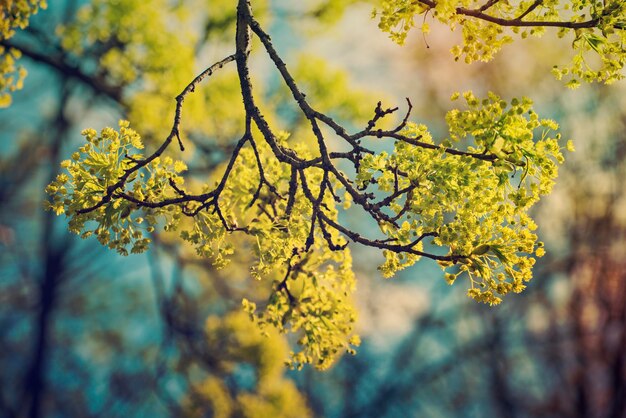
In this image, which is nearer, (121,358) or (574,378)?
(574,378)

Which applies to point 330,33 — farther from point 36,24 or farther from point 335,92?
point 36,24

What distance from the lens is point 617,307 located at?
10.5 m

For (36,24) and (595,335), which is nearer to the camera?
(36,24)

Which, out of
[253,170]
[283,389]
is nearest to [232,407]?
[283,389]

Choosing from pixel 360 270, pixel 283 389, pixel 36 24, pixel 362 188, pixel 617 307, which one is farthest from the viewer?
pixel 360 270

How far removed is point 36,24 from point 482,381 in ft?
32.3

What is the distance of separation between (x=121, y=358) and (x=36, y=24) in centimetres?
719

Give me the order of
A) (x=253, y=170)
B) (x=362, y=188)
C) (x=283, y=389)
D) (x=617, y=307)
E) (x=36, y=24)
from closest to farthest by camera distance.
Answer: (x=362, y=188), (x=253, y=170), (x=36, y=24), (x=283, y=389), (x=617, y=307)

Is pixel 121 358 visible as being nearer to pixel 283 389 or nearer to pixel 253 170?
pixel 283 389

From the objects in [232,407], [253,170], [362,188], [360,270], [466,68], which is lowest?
[362,188]

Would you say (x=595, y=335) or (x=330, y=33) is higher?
(x=330, y=33)

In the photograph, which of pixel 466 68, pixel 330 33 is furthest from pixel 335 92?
pixel 466 68

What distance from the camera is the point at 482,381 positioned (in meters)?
12.0

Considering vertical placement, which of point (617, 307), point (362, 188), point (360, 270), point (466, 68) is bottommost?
point (362, 188)
